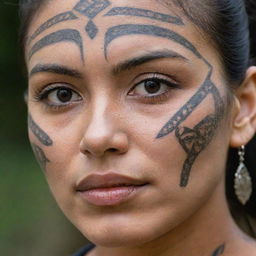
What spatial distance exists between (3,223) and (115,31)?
11.2ft

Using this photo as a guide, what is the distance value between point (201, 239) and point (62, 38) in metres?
0.95

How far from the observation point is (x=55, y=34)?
2.47 metres

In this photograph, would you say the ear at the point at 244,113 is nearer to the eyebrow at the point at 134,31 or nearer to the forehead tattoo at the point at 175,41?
the forehead tattoo at the point at 175,41

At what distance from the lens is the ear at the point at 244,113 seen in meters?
2.61

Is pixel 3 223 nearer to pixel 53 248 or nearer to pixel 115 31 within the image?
pixel 53 248

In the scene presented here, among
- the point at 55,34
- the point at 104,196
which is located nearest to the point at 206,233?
the point at 104,196

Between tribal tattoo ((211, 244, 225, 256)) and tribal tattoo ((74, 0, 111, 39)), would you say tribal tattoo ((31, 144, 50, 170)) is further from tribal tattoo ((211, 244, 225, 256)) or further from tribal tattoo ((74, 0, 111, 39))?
tribal tattoo ((211, 244, 225, 256))

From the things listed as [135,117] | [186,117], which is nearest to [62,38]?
[135,117]

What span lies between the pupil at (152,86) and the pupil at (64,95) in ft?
0.99

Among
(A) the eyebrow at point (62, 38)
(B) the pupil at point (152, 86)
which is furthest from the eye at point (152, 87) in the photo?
→ (A) the eyebrow at point (62, 38)

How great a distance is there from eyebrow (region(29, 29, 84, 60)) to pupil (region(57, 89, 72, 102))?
177 mm

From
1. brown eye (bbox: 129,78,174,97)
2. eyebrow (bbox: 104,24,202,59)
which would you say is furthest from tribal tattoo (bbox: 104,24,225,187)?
brown eye (bbox: 129,78,174,97)

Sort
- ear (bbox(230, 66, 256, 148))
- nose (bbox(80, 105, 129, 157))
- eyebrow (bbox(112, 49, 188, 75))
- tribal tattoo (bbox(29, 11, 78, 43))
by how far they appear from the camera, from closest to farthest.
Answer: nose (bbox(80, 105, 129, 157))
eyebrow (bbox(112, 49, 188, 75))
tribal tattoo (bbox(29, 11, 78, 43))
ear (bbox(230, 66, 256, 148))

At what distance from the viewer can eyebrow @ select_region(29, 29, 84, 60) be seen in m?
2.41
